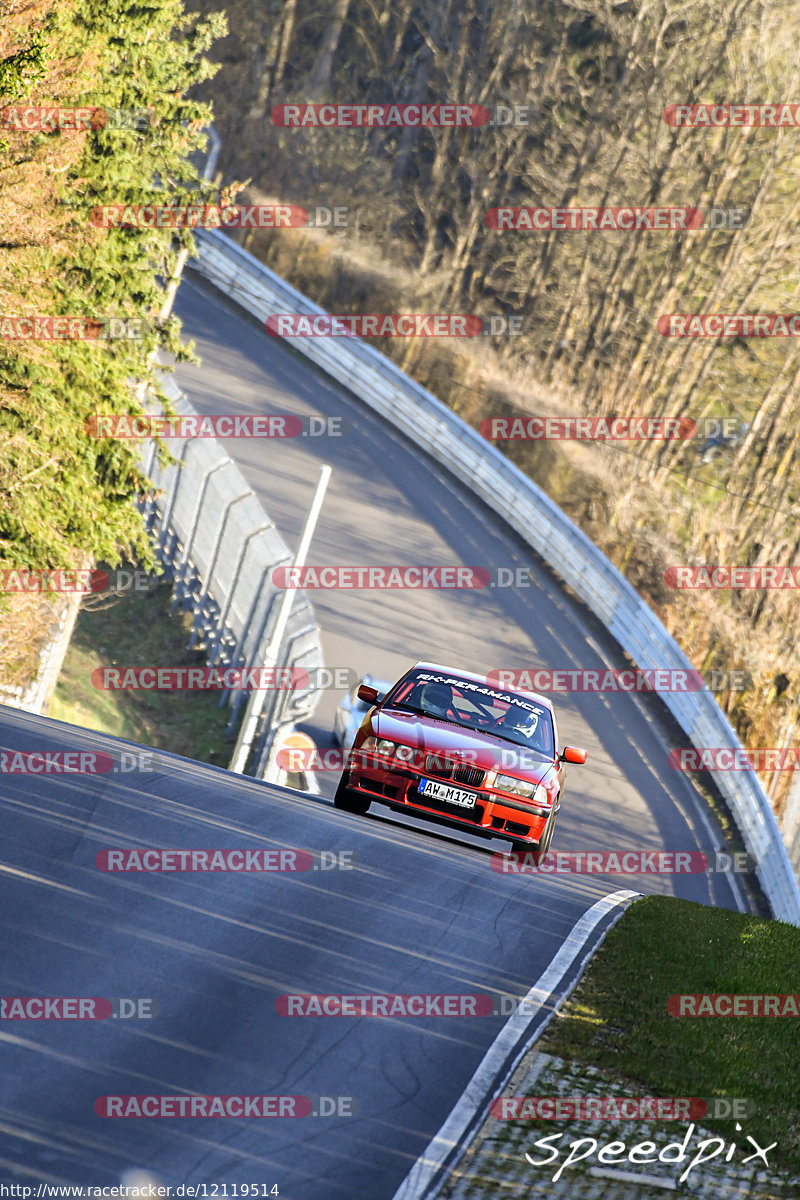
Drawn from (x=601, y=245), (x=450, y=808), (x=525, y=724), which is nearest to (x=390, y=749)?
(x=450, y=808)

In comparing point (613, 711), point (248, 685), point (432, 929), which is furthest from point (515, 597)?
point (432, 929)

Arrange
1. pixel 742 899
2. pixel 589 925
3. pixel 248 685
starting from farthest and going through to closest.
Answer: pixel 248 685 → pixel 742 899 → pixel 589 925

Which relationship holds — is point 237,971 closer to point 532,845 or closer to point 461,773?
point 461,773

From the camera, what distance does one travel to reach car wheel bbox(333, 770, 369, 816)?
12273 millimetres

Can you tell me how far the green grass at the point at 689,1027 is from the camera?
7164mm

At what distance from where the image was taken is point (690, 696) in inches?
1069

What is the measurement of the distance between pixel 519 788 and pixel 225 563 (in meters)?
17.0

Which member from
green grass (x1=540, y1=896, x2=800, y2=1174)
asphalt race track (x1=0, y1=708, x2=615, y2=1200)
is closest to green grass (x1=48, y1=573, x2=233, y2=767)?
asphalt race track (x1=0, y1=708, x2=615, y2=1200)

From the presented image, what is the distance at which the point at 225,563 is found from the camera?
27.8 meters

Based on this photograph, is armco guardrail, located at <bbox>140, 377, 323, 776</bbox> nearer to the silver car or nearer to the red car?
the silver car

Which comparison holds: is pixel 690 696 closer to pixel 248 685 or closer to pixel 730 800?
pixel 730 800

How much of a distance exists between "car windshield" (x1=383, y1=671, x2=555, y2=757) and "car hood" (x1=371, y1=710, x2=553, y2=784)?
26 centimetres

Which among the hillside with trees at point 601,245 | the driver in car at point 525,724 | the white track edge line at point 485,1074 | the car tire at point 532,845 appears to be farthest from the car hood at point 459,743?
the hillside with trees at point 601,245

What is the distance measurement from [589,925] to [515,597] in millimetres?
20493
